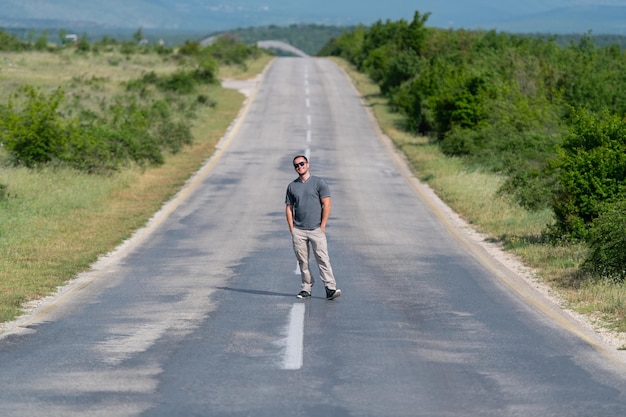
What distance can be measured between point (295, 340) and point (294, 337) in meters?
0.16

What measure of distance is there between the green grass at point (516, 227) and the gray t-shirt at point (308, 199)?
3502 mm

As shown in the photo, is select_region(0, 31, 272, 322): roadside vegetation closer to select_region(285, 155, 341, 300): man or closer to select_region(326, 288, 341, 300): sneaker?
select_region(285, 155, 341, 300): man

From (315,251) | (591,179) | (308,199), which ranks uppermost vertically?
(308,199)

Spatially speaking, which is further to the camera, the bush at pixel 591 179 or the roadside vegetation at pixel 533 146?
the bush at pixel 591 179

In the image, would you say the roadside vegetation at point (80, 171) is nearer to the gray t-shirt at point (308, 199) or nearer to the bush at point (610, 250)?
the gray t-shirt at point (308, 199)

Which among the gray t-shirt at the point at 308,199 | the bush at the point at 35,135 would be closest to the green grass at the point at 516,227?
the gray t-shirt at the point at 308,199

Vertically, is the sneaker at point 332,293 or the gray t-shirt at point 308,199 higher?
the gray t-shirt at point 308,199

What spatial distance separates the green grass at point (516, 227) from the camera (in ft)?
45.0

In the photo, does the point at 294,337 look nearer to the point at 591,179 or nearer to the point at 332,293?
the point at 332,293

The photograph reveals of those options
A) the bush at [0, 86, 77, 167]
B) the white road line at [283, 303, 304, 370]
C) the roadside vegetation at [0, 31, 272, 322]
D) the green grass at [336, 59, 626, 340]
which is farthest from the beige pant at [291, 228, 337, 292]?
the bush at [0, 86, 77, 167]

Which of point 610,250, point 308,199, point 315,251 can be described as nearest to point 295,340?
point 315,251

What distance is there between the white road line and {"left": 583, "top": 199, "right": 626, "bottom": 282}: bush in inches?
186

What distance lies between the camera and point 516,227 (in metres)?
21.4

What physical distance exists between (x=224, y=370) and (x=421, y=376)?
1.76m
